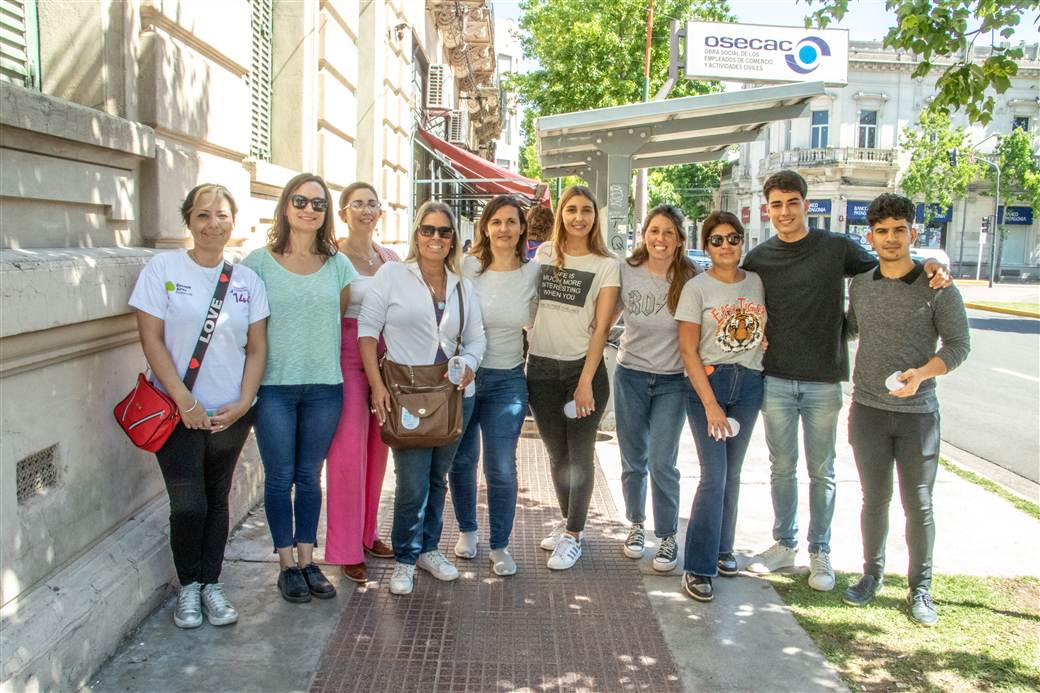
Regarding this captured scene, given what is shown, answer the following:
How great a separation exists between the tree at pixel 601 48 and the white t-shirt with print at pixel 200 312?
1890cm

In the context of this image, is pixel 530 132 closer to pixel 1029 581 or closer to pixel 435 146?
pixel 435 146

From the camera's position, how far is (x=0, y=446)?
2.93 m

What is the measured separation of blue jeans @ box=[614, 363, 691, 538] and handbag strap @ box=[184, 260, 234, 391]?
208 centimetres

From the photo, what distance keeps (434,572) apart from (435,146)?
1128cm

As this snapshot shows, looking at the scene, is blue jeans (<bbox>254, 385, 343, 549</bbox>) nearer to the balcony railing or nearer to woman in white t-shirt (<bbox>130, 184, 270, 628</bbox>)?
woman in white t-shirt (<bbox>130, 184, 270, 628</bbox>)

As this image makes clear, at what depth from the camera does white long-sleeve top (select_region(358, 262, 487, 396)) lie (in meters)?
4.03

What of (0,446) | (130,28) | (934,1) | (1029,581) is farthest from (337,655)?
(934,1)

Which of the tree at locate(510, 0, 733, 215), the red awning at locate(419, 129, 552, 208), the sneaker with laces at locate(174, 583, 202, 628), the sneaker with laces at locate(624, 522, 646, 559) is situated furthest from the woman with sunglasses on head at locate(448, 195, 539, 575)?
the tree at locate(510, 0, 733, 215)

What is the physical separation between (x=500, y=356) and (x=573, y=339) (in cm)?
39

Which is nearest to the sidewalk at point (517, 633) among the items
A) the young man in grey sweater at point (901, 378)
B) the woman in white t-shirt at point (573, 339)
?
the woman in white t-shirt at point (573, 339)

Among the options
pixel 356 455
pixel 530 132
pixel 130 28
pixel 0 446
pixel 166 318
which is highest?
pixel 530 132

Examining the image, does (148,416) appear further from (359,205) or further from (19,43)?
(19,43)

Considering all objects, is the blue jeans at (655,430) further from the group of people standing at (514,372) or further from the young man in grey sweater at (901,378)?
the young man in grey sweater at (901,378)

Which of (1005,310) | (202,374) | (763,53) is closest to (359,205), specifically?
(202,374)
